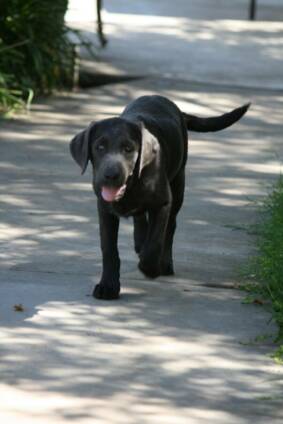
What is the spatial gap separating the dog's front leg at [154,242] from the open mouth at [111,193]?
399 mm

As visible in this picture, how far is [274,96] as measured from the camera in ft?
42.7

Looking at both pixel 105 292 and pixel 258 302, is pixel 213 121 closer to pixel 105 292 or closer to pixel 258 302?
pixel 258 302

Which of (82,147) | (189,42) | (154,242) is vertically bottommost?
(189,42)

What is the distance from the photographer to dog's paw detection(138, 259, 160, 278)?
6809 mm

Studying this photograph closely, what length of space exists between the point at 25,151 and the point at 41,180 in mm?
1098

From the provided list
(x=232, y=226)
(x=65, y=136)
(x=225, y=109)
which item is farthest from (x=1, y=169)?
(x=225, y=109)

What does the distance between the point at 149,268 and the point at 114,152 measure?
689 millimetres

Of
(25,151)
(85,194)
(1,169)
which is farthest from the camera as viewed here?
(25,151)

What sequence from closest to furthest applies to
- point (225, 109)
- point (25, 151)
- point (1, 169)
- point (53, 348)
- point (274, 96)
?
point (53, 348), point (1, 169), point (25, 151), point (225, 109), point (274, 96)

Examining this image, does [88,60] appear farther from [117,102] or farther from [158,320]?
[158,320]

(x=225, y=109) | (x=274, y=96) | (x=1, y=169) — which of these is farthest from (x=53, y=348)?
(x=274, y=96)

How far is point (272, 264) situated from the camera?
669cm

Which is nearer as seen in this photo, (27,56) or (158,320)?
(158,320)

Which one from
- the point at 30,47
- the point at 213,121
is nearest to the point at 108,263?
the point at 213,121
